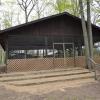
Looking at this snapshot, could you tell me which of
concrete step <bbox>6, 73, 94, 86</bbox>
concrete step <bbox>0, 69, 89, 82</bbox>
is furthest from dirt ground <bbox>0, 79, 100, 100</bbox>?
concrete step <bbox>0, 69, 89, 82</bbox>

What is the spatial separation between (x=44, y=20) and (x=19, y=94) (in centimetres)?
931

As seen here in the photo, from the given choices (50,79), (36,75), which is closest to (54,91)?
(50,79)

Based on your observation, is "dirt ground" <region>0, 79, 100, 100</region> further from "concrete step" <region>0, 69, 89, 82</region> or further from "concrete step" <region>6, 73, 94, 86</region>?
"concrete step" <region>0, 69, 89, 82</region>

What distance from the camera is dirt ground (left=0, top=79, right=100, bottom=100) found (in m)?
9.82

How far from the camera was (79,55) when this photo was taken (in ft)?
65.1

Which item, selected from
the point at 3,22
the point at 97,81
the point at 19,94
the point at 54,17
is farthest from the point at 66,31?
the point at 3,22

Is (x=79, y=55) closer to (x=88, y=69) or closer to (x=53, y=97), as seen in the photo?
(x=88, y=69)

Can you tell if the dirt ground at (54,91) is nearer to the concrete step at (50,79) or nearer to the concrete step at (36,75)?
the concrete step at (50,79)

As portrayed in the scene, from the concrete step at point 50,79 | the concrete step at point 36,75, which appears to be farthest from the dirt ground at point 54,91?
the concrete step at point 36,75

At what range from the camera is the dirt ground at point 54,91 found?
32.2ft

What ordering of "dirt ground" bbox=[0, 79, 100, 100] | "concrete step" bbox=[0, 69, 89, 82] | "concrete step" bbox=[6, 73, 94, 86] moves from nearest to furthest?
"dirt ground" bbox=[0, 79, 100, 100], "concrete step" bbox=[6, 73, 94, 86], "concrete step" bbox=[0, 69, 89, 82]

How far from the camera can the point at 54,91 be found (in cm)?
1082

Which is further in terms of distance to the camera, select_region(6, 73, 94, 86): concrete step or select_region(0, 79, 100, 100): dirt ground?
select_region(6, 73, 94, 86): concrete step

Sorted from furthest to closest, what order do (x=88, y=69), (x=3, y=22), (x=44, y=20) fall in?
(x=3, y=22) < (x=44, y=20) < (x=88, y=69)
